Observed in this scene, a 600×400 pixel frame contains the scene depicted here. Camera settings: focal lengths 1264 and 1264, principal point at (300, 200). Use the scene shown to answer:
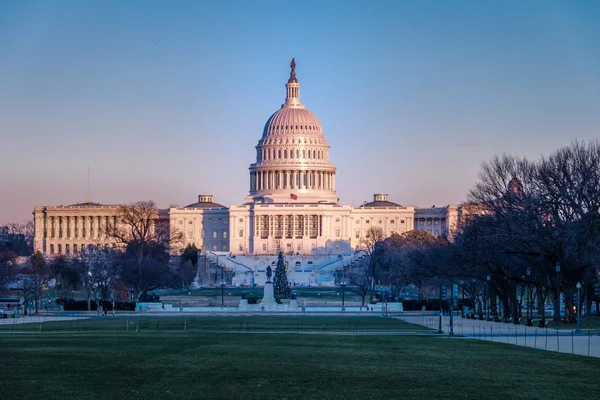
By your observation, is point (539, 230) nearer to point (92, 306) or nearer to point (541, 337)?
point (541, 337)

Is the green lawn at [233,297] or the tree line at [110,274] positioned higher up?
the tree line at [110,274]

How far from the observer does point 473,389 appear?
27.8m

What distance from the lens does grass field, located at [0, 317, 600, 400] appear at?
1059 inches

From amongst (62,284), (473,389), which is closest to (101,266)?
(62,284)

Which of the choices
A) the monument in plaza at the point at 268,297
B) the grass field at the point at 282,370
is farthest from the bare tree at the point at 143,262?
the grass field at the point at 282,370

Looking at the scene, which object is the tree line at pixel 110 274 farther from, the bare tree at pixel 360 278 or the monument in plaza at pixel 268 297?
the bare tree at pixel 360 278

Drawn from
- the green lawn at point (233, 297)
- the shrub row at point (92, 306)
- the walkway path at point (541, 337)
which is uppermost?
the green lawn at point (233, 297)

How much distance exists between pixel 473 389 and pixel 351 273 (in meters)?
137

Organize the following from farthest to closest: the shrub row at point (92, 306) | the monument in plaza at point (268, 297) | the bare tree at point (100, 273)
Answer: the bare tree at point (100, 273), the monument in plaza at point (268, 297), the shrub row at point (92, 306)

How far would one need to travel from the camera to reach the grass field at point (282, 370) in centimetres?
2689

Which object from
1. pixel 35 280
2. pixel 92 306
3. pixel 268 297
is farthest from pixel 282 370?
pixel 268 297

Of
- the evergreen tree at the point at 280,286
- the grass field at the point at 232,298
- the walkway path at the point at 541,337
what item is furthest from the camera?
the grass field at the point at 232,298

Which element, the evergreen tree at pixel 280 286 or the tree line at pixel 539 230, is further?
the evergreen tree at pixel 280 286

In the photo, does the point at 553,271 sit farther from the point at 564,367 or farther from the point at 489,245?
the point at 564,367
